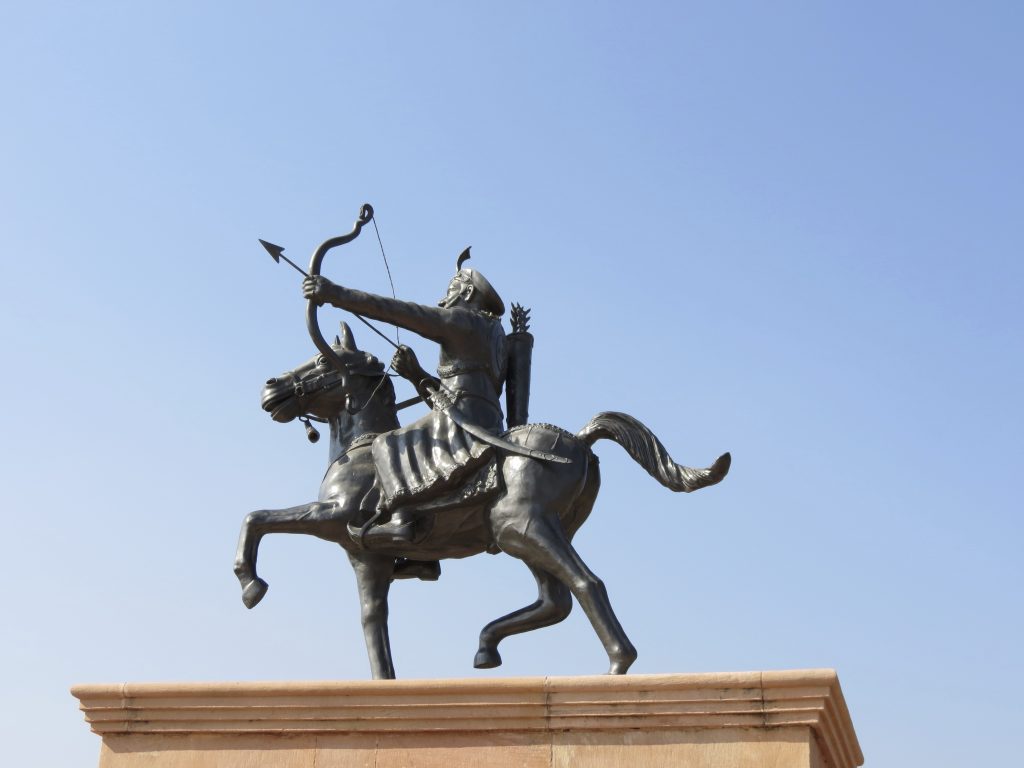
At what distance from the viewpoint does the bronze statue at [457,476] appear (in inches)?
334

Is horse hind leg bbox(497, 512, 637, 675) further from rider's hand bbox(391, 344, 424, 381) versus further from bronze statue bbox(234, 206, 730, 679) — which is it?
rider's hand bbox(391, 344, 424, 381)

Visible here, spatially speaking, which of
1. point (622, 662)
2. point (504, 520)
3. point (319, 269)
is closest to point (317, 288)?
point (319, 269)

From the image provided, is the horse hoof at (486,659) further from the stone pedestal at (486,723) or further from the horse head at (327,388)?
the horse head at (327,388)

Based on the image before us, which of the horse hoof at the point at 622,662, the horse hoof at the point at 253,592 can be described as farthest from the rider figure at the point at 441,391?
the horse hoof at the point at 622,662

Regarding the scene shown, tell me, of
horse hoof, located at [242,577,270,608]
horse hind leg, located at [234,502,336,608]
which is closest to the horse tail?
horse hind leg, located at [234,502,336,608]

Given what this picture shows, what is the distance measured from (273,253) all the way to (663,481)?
2825mm

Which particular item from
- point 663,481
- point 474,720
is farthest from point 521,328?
point 474,720

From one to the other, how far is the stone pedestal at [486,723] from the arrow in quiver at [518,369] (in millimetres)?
2440

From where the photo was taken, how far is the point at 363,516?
890cm

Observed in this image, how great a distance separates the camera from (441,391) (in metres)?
9.13

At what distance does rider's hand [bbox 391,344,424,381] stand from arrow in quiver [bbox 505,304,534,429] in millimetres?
588

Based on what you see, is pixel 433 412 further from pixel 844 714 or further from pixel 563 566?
pixel 844 714

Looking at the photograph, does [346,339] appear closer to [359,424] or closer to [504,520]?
[359,424]

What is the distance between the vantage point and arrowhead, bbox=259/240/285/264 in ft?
29.8
